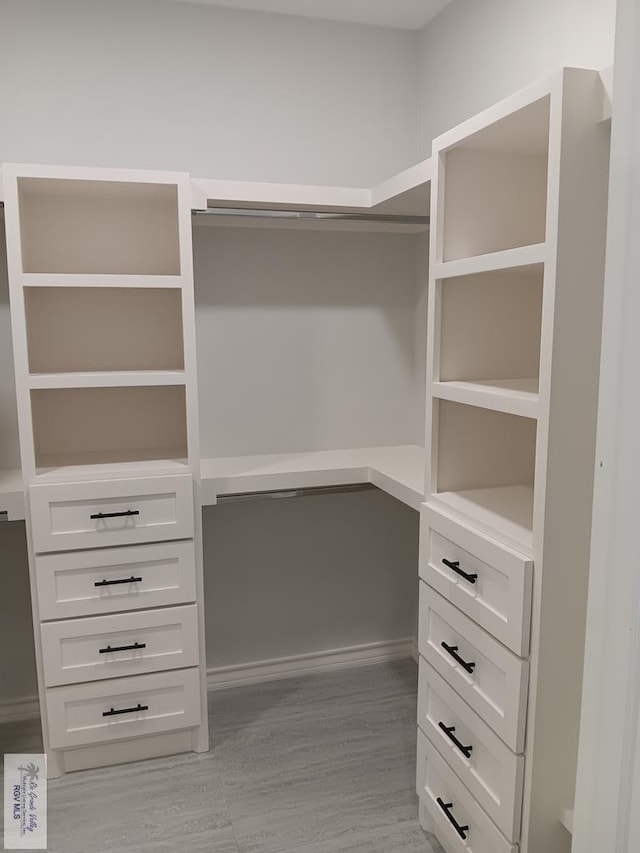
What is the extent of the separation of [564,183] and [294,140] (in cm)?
154

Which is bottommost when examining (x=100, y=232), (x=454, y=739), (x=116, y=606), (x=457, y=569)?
(x=454, y=739)

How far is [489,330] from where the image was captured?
6.18 feet

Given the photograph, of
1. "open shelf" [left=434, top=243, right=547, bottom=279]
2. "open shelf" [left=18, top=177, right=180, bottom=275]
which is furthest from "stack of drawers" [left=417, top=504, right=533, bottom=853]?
"open shelf" [left=18, top=177, right=180, bottom=275]

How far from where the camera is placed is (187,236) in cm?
211

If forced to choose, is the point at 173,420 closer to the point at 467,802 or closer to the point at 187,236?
the point at 187,236

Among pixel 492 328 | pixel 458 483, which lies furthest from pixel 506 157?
pixel 458 483

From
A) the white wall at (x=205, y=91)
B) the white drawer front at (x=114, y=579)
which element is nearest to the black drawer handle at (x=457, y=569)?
the white drawer front at (x=114, y=579)

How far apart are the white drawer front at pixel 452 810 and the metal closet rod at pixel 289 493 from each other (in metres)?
0.86

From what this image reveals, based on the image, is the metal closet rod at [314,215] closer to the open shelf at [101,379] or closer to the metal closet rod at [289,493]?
the open shelf at [101,379]

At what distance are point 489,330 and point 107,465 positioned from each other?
129cm

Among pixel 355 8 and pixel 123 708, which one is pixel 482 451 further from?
pixel 355 8

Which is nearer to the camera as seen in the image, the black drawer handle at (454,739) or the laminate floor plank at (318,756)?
the black drawer handle at (454,739)

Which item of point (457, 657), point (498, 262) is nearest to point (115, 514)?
point (457, 657)

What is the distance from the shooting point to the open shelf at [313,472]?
2287 millimetres
